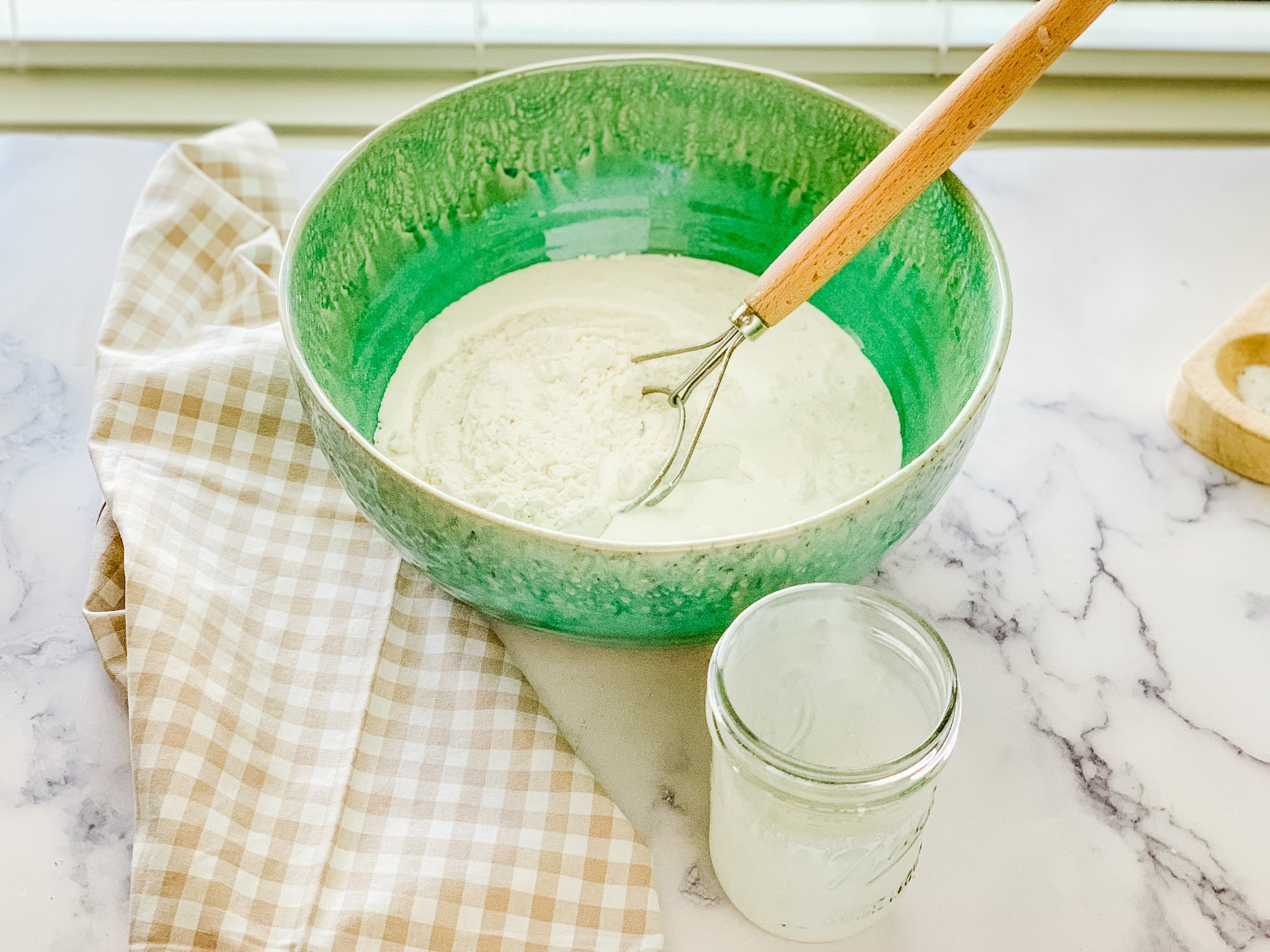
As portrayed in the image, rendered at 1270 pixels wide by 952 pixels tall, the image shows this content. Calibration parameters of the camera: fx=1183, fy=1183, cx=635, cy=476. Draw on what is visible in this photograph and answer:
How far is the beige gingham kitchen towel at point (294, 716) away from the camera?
54 cm

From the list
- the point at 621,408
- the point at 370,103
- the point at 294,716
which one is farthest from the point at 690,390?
the point at 370,103

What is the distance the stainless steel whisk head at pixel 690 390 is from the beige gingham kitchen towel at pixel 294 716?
0.12 m

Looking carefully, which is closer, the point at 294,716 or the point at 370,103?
the point at 294,716

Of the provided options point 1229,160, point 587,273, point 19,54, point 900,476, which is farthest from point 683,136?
point 19,54

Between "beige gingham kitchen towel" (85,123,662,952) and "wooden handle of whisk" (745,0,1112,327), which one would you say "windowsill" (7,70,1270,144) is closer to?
"beige gingham kitchen towel" (85,123,662,952)

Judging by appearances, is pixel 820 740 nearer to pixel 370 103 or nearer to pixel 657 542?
pixel 657 542

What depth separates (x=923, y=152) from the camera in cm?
62

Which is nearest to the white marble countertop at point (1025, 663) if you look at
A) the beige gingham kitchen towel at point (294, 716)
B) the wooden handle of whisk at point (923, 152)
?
the beige gingham kitchen towel at point (294, 716)

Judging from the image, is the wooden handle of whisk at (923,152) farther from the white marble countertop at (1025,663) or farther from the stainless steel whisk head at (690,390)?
the white marble countertop at (1025,663)

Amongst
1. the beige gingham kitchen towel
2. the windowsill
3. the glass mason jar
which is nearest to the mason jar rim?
the glass mason jar

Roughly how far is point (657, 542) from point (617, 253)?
30cm

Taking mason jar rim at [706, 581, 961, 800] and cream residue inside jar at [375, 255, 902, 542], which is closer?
mason jar rim at [706, 581, 961, 800]

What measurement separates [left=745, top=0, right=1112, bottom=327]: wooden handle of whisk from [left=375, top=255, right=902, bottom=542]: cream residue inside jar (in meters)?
0.08

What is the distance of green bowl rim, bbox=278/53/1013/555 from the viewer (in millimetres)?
508
